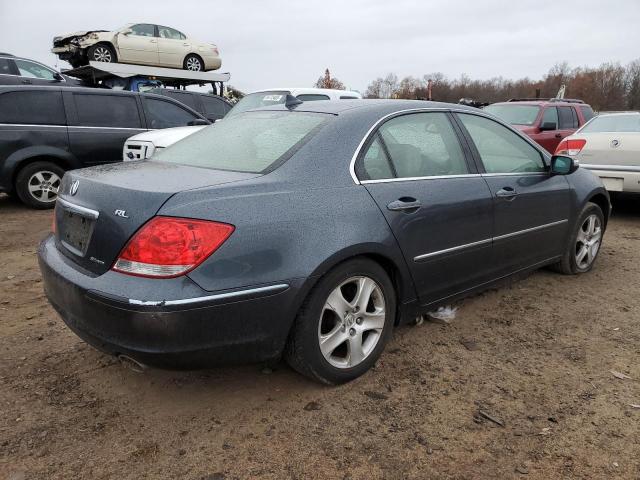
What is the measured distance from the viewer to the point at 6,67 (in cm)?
1166

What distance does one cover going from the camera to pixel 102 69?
12.8 metres

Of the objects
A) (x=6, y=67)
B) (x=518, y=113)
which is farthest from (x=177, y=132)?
(x=6, y=67)

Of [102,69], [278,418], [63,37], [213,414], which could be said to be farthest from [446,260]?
[63,37]

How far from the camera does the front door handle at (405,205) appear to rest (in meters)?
2.74

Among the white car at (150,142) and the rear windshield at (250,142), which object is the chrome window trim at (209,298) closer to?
the rear windshield at (250,142)

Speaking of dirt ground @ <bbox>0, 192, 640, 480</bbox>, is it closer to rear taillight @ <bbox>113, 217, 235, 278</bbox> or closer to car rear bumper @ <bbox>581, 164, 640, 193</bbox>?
rear taillight @ <bbox>113, 217, 235, 278</bbox>

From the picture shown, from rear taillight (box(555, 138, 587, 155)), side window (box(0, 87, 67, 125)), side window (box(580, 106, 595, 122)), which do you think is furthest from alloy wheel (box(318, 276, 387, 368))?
side window (box(580, 106, 595, 122))

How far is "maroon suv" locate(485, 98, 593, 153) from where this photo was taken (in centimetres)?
935

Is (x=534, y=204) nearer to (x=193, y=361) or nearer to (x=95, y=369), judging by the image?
(x=193, y=361)

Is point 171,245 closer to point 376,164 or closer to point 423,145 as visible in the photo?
point 376,164

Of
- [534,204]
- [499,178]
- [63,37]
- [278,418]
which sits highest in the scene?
[63,37]

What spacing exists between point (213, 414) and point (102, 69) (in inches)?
493

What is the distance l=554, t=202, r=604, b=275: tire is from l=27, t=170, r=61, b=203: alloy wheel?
653cm

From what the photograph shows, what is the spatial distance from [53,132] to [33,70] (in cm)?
653
